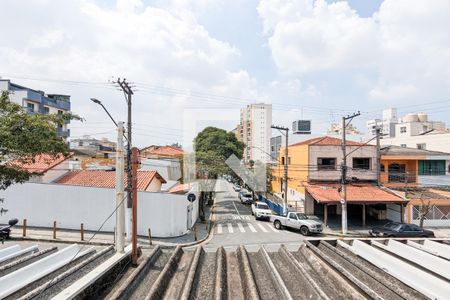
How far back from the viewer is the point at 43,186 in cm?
2056

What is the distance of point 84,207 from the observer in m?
20.2

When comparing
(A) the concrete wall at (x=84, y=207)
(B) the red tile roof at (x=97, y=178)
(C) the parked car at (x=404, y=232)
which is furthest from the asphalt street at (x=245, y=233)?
(B) the red tile roof at (x=97, y=178)

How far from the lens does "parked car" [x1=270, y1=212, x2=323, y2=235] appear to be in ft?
72.6

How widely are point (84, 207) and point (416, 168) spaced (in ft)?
106

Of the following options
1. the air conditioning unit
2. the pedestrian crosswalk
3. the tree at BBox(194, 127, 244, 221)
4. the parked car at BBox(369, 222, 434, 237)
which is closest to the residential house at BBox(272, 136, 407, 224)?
the pedestrian crosswalk

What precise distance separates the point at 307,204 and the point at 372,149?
855 centimetres

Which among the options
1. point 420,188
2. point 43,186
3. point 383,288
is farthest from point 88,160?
point 420,188

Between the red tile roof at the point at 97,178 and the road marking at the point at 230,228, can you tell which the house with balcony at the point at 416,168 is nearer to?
the road marking at the point at 230,228

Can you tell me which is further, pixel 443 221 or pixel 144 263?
pixel 443 221

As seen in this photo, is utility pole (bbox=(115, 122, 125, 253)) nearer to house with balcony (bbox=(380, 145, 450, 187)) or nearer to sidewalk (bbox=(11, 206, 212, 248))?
sidewalk (bbox=(11, 206, 212, 248))

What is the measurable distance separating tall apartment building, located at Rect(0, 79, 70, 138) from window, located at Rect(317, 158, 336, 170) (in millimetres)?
34132

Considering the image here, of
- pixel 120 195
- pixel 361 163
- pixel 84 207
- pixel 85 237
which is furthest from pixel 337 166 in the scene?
pixel 120 195

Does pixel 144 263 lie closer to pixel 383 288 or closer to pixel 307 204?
pixel 383 288

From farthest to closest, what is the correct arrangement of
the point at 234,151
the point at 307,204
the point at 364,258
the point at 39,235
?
the point at 234,151 < the point at 307,204 < the point at 39,235 < the point at 364,258
